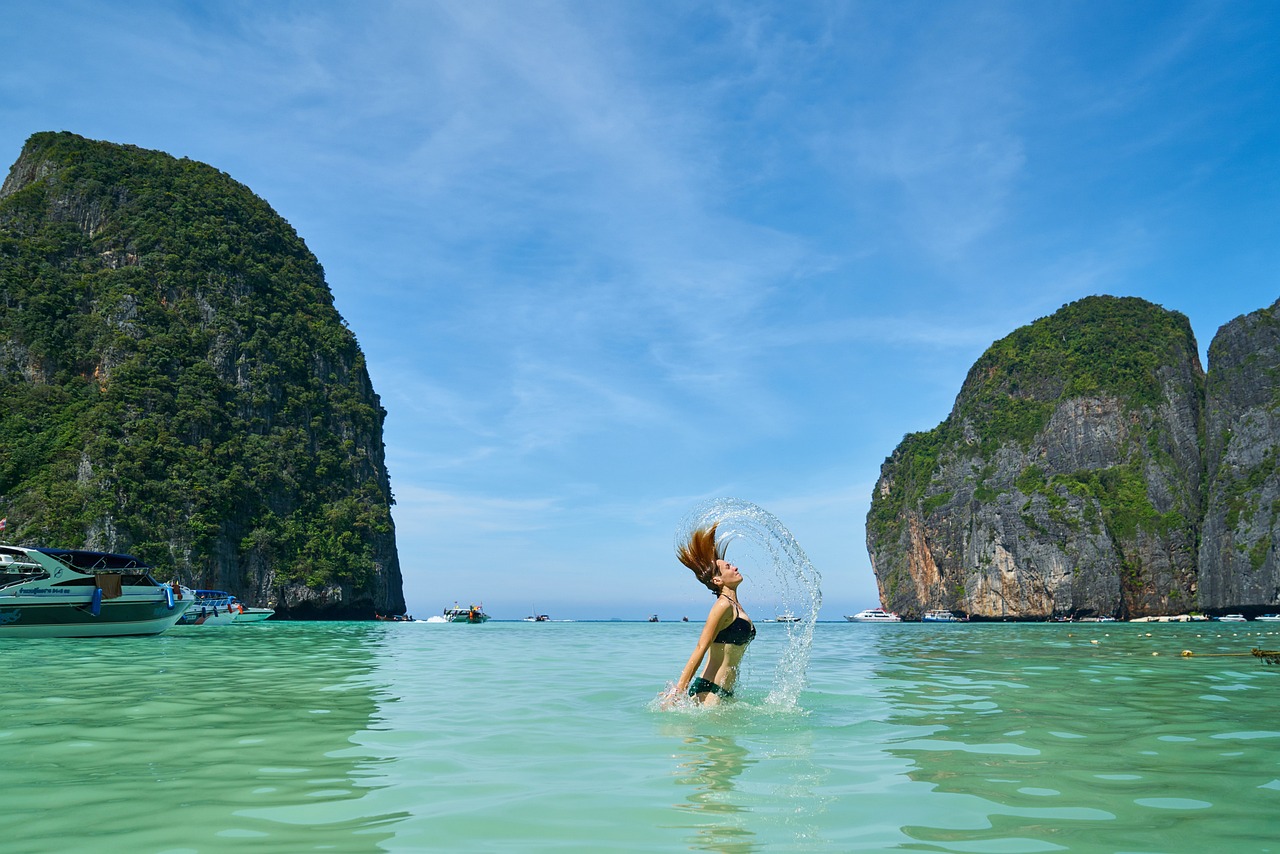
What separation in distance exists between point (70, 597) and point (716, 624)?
28.8 meters

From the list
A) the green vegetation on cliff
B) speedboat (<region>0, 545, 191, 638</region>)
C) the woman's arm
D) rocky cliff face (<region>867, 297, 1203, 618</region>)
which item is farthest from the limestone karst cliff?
the green vegetation on cliff

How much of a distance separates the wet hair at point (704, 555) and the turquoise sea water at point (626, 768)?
5.05ft

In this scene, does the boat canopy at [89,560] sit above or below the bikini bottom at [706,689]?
above

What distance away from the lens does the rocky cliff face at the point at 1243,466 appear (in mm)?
96500

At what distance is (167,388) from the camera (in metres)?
79.3

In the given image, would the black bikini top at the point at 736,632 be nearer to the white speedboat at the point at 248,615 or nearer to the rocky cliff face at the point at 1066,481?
the white speedboat at the point at 248,615

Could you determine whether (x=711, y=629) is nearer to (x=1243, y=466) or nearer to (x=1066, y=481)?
(x=1243, y=466)

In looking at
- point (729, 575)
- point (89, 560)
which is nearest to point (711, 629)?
point (729, 575)

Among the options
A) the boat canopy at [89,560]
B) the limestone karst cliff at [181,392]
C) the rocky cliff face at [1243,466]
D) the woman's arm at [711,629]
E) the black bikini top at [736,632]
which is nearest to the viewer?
the woman's arm at [711,629]

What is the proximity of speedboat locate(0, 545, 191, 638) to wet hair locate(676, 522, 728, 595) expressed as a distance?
2819 cm

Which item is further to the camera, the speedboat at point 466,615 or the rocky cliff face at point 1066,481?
the rocky cliff face at point 1066,481

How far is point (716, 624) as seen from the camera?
888cm

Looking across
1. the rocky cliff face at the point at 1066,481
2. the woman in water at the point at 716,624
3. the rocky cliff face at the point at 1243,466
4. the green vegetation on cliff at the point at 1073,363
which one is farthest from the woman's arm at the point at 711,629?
the green vegetation on cliff at the point at 1073,363

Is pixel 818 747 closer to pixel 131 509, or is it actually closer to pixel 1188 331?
pixel 131 509
